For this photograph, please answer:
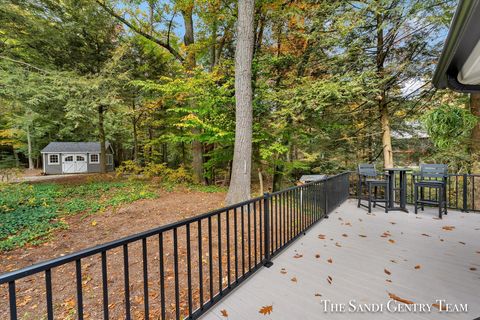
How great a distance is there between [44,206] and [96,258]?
4.14 meters

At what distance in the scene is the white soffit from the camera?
139 centimetres

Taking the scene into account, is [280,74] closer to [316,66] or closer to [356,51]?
[316,66]

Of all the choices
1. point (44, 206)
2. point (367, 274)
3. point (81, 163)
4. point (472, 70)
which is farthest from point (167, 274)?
point (81, 163)

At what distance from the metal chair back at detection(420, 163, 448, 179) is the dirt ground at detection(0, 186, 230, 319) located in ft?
15.3

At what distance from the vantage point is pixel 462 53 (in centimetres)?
141

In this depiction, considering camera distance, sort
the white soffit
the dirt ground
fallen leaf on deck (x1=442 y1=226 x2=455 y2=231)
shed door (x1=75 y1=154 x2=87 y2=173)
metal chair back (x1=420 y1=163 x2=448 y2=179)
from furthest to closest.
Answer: shed door (x1=75 y1=154 x2=87 y2=173)
metal chair back (x1=420 y1=163 x2=448 y2=179)
fallen leaf on deck (x1=442 y1=226 x2=455 y2=231)
the dirt ground
the white soffit

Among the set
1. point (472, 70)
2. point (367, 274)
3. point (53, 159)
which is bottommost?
point (367, 274)

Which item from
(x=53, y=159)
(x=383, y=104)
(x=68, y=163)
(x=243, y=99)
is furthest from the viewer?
(x=68, y=163)

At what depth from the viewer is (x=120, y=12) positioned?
28.2 ft

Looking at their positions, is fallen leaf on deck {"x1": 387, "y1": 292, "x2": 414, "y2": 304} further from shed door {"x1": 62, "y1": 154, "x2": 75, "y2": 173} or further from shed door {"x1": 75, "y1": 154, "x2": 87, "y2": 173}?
shed door {"x1": 62, "y1": 154, "x2": 75, "y2": 173}

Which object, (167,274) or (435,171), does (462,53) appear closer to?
(167,274)

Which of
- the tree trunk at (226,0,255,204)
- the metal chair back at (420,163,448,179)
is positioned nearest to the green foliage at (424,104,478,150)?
the metal chair back at (420,163,448,179)

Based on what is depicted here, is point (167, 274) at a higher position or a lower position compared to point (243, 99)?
lower

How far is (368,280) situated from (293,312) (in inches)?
39.9
